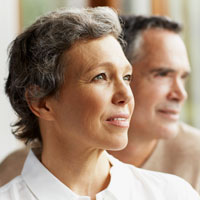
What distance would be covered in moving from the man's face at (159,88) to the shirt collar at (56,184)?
27.0 inches

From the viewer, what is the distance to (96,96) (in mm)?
1638

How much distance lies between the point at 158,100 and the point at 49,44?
0.99 meters

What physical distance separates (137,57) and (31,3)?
7.07 feet

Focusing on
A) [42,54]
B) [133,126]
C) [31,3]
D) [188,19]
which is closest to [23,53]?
[42,54]

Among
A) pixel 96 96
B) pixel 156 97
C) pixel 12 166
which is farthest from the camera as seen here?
pixel 156 97

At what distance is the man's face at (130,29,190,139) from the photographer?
2516 mm

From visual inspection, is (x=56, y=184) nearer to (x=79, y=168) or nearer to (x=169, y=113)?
(x=79, y=168)

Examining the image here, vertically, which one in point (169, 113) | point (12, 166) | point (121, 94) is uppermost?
point (121, 94)

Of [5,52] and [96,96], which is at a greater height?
[96,96]

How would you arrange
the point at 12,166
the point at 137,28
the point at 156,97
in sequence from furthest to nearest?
the point at 137,28
the point at 156,97
the point at 12,166

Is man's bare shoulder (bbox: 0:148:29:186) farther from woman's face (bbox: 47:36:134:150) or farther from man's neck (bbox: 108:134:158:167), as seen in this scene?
woman's face (bbox: 47:36:134:150)

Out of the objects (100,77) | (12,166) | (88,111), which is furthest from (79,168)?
(12,166)

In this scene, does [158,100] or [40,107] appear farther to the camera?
[158,100]

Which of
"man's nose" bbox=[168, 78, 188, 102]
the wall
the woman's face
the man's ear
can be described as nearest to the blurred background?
the wall
